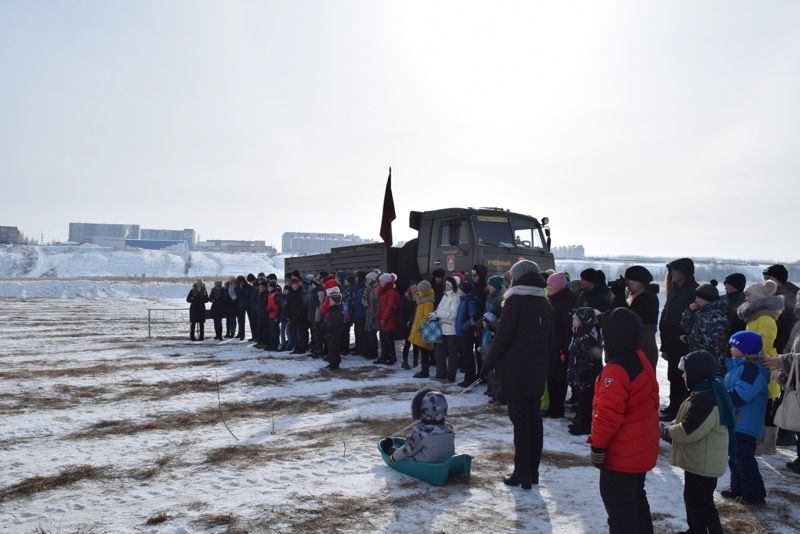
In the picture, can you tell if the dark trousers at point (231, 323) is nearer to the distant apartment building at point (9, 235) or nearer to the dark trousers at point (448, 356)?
the dark trousers at point (448, 356)

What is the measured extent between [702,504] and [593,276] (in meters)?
3.86

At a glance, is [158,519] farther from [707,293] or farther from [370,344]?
[370,344]

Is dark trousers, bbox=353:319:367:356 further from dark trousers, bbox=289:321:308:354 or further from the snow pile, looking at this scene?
the snow pile

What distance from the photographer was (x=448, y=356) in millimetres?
9797

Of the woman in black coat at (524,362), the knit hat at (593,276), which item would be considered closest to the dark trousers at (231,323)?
the knit hat at (593,276)


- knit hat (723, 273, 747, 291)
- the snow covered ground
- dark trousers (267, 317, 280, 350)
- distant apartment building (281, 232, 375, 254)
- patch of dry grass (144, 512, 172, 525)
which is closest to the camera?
patch of dry grass (144, 512, 172, 525)

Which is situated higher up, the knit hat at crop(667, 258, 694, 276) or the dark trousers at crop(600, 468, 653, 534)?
the knit hat at crop(667, 258, 694, 276)

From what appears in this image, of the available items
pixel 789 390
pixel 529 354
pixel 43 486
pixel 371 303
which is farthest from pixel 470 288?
pixel 43 486

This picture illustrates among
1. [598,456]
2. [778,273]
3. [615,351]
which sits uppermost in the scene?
[778,273]

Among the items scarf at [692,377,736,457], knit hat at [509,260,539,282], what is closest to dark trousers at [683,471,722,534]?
scarf at [692,377,736,457]

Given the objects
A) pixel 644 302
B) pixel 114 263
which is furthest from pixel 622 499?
pixel 114 263

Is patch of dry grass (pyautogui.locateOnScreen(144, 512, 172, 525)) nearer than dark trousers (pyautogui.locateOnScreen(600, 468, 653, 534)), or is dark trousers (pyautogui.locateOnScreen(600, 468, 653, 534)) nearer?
dark trousers (pyautogui.locateOnScreen(600, 468, 653, 534))

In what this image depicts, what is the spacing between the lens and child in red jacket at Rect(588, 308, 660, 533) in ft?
11.3

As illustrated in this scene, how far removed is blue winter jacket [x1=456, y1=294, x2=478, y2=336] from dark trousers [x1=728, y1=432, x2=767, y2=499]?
16.5 ft
